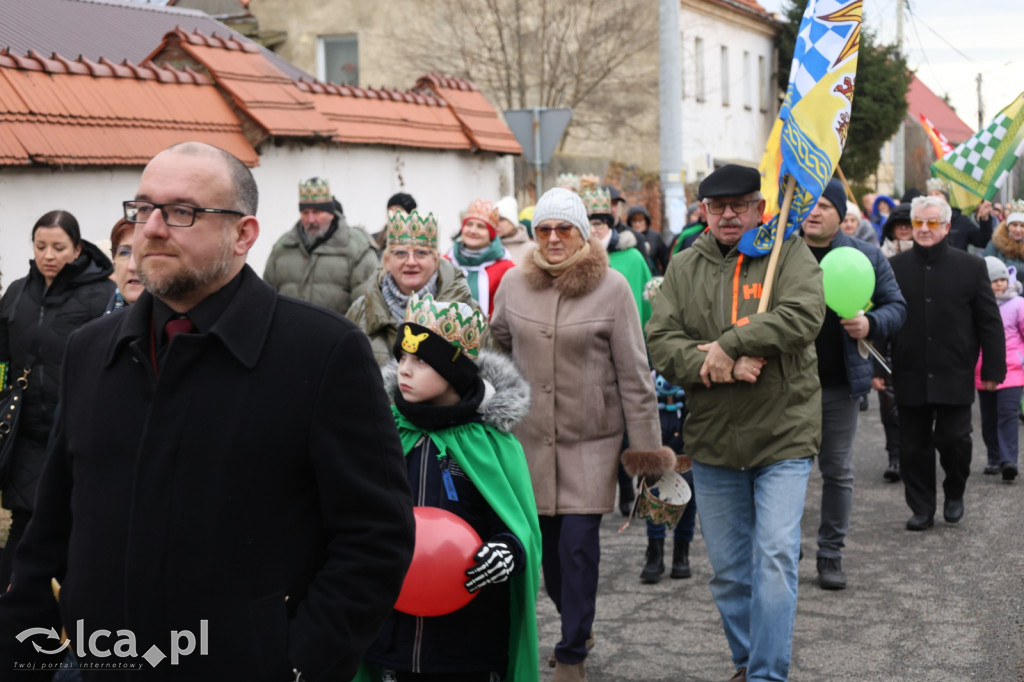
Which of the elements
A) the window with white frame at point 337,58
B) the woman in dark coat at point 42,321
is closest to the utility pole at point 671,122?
the woman in dark coat at point 42,321

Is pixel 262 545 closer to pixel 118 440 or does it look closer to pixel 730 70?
pixel 118 440

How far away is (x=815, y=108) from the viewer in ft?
21.2

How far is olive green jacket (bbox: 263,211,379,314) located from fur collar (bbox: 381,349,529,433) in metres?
4.61

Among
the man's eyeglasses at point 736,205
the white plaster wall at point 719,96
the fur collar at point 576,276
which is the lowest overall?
the fur collar at point 576,276

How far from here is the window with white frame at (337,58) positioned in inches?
1396

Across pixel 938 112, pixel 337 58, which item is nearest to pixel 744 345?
pixel 337 58

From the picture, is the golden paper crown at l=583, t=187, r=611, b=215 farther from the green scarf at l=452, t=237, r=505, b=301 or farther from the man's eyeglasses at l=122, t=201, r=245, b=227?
the man's eyeglasses at l=122, t=201, r=245, b=227

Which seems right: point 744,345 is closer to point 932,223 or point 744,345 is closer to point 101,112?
point 932,223

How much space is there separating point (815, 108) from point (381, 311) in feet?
7.34

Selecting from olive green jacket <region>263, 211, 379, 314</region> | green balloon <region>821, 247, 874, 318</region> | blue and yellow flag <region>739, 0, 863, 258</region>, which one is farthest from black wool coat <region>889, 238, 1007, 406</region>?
olive green jacket <region>263, 211, 379, 314</region>

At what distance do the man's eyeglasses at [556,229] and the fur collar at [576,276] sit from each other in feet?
0.42

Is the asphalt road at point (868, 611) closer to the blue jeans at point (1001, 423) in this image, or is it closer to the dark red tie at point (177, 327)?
the blue jeans at point (1001, 423)

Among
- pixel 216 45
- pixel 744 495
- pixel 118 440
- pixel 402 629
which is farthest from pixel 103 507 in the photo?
pixel 216 45

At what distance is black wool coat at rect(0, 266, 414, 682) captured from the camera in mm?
2854
